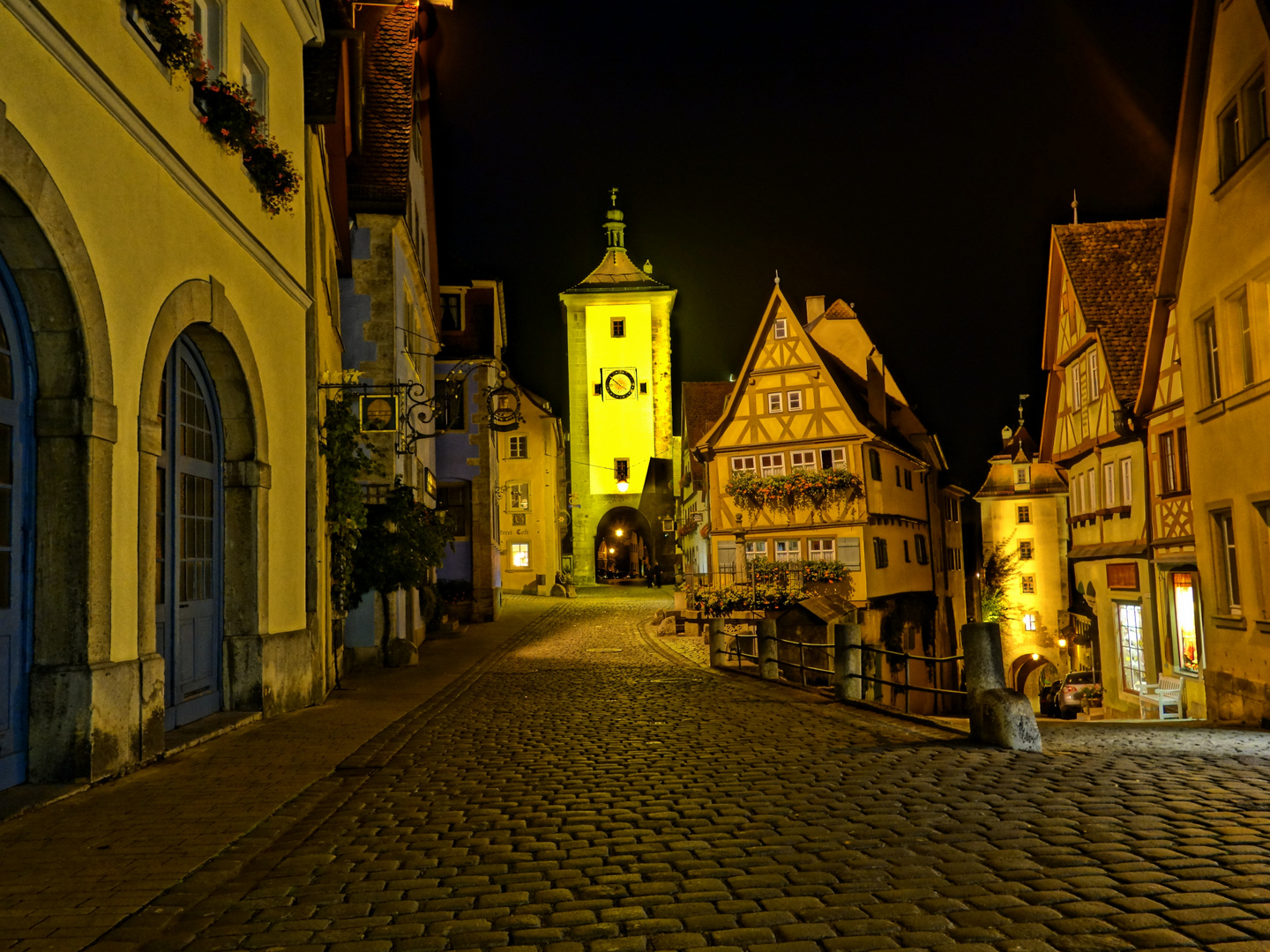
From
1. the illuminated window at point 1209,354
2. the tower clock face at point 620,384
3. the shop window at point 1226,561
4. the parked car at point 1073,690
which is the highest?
the tower clock face at point 620,384

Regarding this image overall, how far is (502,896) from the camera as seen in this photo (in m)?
5.02

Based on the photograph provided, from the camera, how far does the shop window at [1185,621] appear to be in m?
18.6

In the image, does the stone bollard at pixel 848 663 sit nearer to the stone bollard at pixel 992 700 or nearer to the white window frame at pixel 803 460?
the stone bollard at pixel 992 700

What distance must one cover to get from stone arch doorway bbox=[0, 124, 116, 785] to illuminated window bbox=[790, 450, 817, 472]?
25.7 m

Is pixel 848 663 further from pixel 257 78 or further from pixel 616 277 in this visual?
pixel 616 277

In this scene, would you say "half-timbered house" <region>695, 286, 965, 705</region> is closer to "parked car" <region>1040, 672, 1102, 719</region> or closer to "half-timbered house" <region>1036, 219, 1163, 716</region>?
"parked car" <region>1040, 672, 1102, 719</region>

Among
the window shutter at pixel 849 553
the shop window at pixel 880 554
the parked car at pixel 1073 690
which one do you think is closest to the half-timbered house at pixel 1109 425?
the parked car at pixel 1073 690

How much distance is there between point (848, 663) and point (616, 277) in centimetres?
5443

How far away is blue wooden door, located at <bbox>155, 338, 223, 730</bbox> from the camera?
9.61m

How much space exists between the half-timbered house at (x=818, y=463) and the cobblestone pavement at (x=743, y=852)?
21.5 meters

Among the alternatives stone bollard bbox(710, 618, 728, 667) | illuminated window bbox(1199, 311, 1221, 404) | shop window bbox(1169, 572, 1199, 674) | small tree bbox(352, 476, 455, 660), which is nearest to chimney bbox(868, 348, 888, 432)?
shop window bbox(1169, 572, 1199, 674)

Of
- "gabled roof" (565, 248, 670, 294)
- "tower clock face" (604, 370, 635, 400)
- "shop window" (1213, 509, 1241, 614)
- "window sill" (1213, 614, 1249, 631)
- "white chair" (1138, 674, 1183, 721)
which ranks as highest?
"gabled roof" (565, 248, 670, 294)

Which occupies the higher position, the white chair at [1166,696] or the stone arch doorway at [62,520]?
the stone arch doorway at [62,520]

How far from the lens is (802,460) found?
32.2 meters
